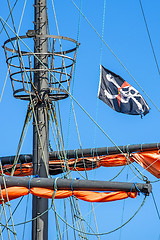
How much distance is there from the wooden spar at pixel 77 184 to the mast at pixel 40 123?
898mm

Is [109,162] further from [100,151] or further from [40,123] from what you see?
[40,123]

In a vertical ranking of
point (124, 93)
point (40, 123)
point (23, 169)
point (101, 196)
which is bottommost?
point (101, 196)

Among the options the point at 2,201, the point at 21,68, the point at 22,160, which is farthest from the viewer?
the point at 22,160

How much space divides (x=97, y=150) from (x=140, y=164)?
165 centimetres

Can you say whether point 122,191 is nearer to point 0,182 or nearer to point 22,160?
point 0,182

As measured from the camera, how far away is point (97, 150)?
77.7 ft

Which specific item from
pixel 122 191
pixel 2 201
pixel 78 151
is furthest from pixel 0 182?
pixel 78 151

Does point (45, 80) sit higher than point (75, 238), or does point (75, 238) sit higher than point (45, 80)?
point (45, 80)

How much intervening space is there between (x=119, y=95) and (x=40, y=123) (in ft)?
13.9

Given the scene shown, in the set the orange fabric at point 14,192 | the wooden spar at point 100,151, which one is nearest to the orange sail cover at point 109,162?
the wooden spar at point 100,151

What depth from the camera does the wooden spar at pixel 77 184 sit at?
17078 mm

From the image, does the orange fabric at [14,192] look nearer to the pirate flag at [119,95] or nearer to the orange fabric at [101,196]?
the orange fabric at [101,196]

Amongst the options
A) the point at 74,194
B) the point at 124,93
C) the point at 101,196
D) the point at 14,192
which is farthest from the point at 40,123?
the point at 124,93

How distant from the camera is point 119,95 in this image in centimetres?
2227
